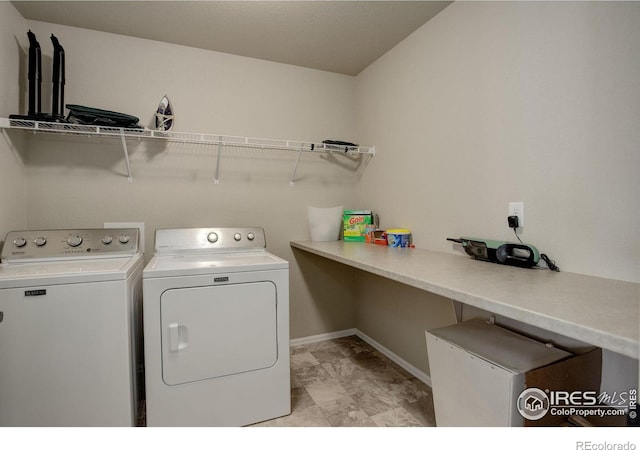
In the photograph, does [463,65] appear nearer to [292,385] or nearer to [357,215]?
[357,215]

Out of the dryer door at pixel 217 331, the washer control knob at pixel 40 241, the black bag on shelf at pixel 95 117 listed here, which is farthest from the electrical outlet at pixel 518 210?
the washer control knob at pixel 40 241

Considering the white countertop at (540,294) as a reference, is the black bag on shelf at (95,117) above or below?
above

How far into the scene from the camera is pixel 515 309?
896mm

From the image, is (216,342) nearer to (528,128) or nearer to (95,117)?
(95,117)

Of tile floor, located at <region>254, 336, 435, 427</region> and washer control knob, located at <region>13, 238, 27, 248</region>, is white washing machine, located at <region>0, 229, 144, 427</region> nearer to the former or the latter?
washer control knob, located at <region>13, 238, 27, 248</region>

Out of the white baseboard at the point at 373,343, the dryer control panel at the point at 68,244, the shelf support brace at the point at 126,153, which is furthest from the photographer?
the white baseboard at the point at 373,343

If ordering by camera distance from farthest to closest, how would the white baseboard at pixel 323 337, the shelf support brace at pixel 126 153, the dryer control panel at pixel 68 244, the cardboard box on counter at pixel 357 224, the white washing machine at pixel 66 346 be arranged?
1. the white baseboard at pixel 323 337
2. the cardboard box on counter at pixel 357 224
3. the shelf support brace at pixel 126 153
4. the dryer control panel at pixel 68 244
5. the white washing machine at pixel 66 346

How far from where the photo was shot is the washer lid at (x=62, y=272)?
1362 mm

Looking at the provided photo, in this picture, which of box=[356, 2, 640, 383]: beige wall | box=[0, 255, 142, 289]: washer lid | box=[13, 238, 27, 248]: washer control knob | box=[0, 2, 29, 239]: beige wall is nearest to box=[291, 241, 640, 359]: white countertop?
box=[356, 2, 640, 383]: beige wall

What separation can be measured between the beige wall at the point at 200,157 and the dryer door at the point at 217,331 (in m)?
0.94

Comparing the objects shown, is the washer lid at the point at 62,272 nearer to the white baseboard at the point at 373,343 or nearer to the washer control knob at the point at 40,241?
the washer control knob at the point at 40,241

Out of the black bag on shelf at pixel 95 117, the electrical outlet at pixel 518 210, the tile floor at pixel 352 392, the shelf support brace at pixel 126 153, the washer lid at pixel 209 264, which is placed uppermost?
the black bag on shelf at pixel 95 117

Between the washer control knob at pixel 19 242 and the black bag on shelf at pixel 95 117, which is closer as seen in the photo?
the washer control knob at pixel 19 242

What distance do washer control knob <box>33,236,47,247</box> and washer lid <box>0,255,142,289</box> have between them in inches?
4.6
